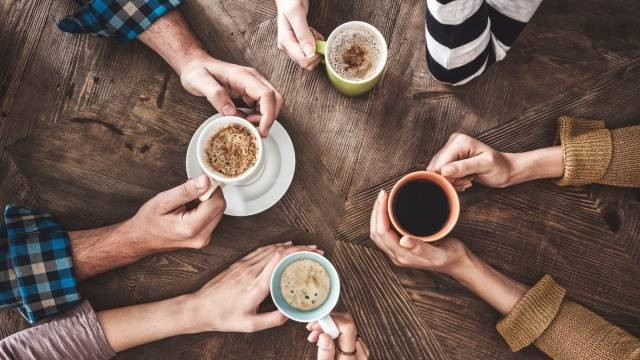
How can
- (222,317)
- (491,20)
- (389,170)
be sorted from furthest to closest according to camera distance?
1. (389,170)
2. (222,317)
3. (491,20)

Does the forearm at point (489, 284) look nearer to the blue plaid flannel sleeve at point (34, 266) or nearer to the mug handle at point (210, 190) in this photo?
the mug handle at point (210, 190)

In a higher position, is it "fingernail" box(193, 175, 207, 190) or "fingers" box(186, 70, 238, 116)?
"fingers" box(186, 70, 238, 116)

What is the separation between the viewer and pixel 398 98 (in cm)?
142

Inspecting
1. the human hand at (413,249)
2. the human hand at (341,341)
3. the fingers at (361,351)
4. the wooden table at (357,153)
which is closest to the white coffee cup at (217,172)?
the wooden table at (357,153)

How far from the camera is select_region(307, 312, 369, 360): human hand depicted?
3.94ft

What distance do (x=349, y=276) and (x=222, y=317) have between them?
1.29 feet

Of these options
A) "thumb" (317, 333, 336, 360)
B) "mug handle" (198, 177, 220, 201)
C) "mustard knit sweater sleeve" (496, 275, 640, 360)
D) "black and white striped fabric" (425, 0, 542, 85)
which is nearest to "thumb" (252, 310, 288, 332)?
"thumb" (317, 333, 336, 360)

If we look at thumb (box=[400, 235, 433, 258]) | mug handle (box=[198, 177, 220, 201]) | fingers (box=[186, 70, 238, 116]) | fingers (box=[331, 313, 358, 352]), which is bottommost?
fingers (box=[331, 313, 358, 352])

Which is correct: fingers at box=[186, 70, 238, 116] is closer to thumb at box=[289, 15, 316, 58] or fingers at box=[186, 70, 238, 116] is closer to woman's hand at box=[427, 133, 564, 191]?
thumb at box=[289, 15, 316, 58]

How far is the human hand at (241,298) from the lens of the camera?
50.7 inches

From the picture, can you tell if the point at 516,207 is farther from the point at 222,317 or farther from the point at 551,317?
the point at 222,317

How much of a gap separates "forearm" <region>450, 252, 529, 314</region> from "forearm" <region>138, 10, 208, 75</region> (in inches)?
39.5

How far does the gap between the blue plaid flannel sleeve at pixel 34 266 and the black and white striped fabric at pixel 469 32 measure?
119 centimetres

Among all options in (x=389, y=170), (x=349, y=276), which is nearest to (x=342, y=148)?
(x=389, y=170)
